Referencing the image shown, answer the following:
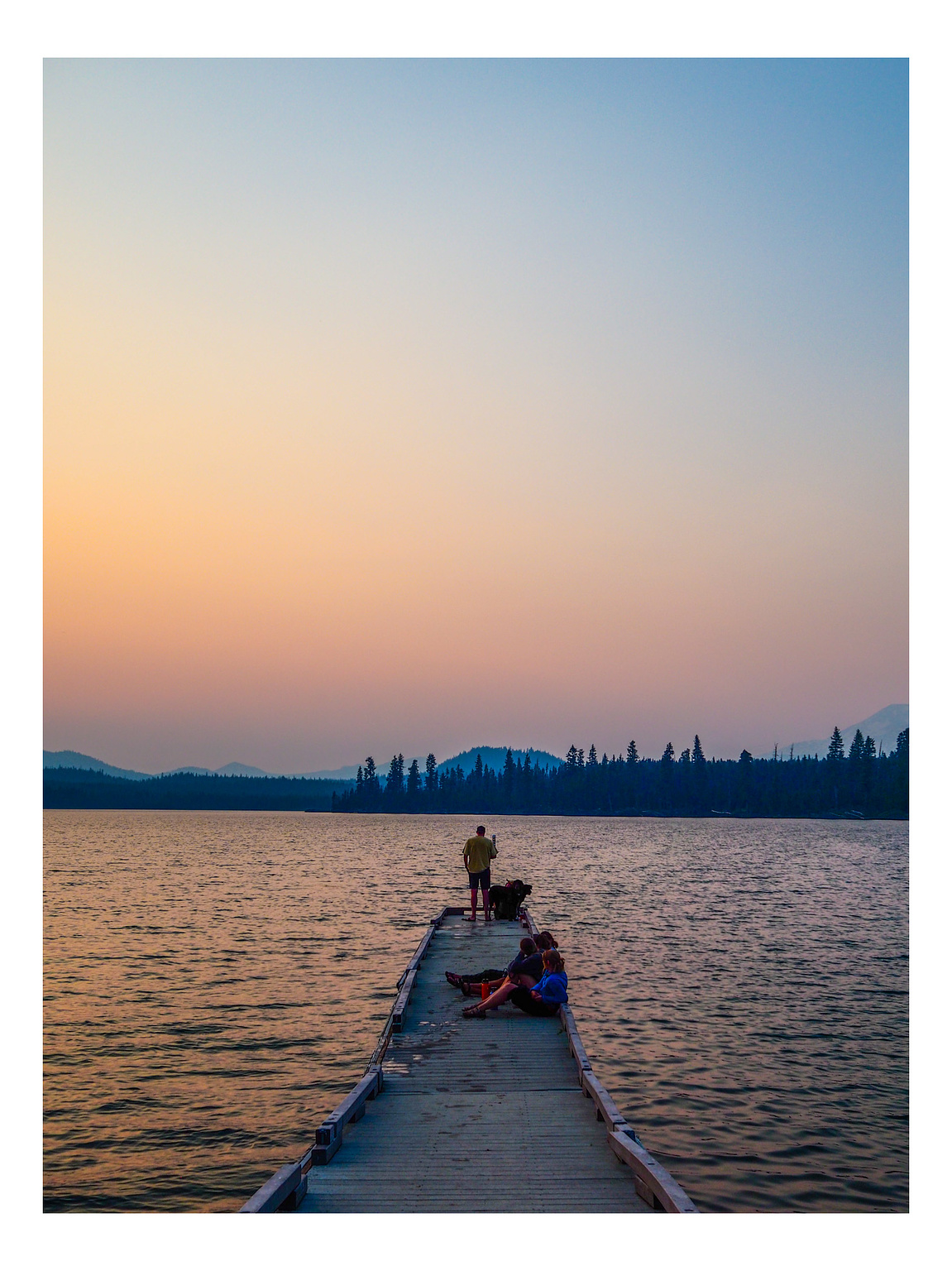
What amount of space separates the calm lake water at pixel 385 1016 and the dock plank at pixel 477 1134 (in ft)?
8.19

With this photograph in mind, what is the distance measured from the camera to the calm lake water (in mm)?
14148

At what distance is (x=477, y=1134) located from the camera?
10.7m

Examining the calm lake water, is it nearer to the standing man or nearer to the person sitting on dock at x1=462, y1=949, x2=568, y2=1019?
the person sitting on dock at x1=462, y1=949, x2=568, y2=1019

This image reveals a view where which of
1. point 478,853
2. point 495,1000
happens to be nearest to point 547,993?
point 495,1000

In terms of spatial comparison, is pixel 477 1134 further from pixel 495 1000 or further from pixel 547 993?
pixel 495 1000

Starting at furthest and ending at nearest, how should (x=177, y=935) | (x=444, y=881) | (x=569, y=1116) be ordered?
1. (x=444, y=881)
2. (x=177, y=935)
3. (x=569, y=1116)

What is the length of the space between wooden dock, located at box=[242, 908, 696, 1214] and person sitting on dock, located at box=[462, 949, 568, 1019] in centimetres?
22

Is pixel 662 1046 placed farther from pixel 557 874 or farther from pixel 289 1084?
pixel 557 874

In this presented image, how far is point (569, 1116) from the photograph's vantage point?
11.4 meters

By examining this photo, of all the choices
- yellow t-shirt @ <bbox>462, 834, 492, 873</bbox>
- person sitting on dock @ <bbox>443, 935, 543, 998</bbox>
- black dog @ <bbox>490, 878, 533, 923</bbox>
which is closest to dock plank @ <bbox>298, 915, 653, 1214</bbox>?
person sitting on dock @ <bbox>443, 935, 543, 998</bbox>

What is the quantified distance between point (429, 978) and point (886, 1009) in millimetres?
13514
